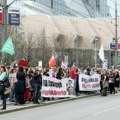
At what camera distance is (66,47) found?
79.4 meters

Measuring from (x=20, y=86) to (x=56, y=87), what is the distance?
460cm

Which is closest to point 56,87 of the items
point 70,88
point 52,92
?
point 52,92

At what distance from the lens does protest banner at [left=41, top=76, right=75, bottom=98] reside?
74.3 feet

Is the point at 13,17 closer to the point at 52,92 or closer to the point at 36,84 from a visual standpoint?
the point at 36,84

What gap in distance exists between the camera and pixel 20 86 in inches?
773

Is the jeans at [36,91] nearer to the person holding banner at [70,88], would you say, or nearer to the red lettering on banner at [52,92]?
the red lettering on banner at [52,92]

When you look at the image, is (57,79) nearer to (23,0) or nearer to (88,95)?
(88,95)

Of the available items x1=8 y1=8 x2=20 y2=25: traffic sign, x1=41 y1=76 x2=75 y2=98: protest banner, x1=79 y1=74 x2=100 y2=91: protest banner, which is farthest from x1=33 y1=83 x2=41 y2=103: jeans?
x1=79 y1=74 x2=100 y2=91: protest banner

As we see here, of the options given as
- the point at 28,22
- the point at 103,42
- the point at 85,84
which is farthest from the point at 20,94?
the point at 103,42

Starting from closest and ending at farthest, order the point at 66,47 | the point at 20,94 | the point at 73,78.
Answer: the point at 20,94 → the point at 73,78 → the point at 66,47

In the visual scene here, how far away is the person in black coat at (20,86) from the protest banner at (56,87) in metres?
2.61

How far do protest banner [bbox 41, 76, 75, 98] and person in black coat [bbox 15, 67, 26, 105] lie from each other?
261cm

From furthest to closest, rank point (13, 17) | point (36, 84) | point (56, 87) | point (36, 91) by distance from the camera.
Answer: point (56, 87) < point (13, 17) < point (36, 84) < point (36, 91)

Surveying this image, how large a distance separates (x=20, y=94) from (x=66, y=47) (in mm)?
59832
